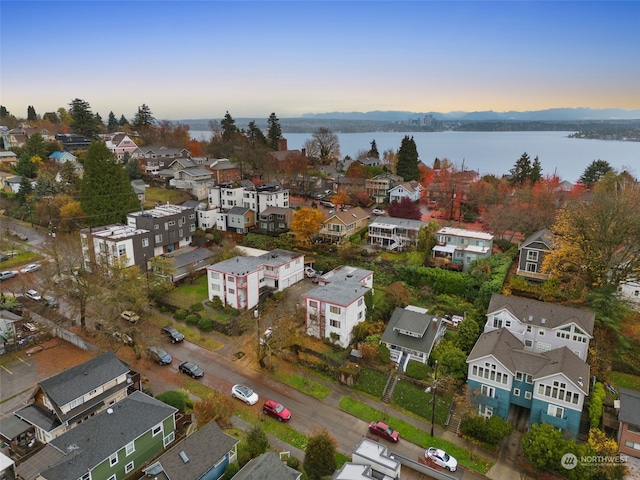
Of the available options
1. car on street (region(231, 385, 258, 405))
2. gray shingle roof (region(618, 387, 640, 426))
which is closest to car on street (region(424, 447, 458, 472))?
gray shingle roof (region(618, 387, 640, 426))

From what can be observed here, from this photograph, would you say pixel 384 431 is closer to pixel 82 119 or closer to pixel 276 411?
pixel 276 411

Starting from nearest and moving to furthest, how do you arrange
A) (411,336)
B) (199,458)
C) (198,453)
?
(199,458)
(198,453)
(411,336)

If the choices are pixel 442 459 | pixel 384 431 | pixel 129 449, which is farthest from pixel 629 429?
pixel 129 449

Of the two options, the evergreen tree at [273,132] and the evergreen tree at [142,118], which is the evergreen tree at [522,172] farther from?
the evergreen tree at [142,118]

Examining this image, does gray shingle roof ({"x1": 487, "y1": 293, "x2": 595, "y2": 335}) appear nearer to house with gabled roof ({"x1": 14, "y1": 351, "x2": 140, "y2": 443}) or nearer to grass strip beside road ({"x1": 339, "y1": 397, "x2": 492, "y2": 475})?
grass strip beside road ({"x1": 339, "y1": 397, "x2": 492, "y2": 475})

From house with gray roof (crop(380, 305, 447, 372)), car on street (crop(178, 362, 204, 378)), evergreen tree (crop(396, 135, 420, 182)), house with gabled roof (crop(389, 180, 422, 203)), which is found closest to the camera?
car on street (crop(178, 362, 204, 378))

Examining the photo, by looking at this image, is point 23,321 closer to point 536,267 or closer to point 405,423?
point 405,423

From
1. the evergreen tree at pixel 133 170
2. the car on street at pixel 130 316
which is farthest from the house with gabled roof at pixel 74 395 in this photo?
the evergreen tree at pixel 133 170

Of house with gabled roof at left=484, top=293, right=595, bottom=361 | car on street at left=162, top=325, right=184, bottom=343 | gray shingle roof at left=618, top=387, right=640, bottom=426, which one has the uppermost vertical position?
house with gabled roof at left=484, top=293, right=595, bottom=361
